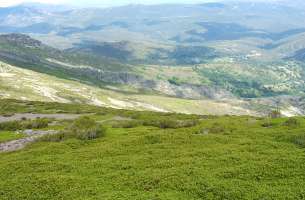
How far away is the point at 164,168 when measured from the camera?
39.0 metres

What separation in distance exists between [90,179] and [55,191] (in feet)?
10.8

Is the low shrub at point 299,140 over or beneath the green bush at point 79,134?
over

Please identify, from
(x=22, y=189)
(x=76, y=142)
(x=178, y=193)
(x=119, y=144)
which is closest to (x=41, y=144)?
(x=76, y=142)

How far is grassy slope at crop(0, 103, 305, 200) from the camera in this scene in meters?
33.4

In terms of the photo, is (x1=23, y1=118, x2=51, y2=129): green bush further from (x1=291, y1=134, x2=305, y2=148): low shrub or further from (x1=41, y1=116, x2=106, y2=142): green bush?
(x1=291, y1=134, x2=305, y2=148): low shrub

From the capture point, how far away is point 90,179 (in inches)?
1457

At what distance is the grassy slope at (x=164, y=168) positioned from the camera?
110ft

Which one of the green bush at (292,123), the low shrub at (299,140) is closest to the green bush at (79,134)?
the green bush at (292,123)

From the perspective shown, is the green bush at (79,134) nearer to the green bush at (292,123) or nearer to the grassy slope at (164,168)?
the grassy slope at (164,168)

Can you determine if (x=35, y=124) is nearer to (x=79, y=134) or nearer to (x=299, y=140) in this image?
(x=79, y=134)

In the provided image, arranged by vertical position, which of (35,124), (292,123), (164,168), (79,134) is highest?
(164,168)

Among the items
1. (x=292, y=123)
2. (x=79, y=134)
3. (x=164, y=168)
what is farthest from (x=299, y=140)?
(x=79, y=134)

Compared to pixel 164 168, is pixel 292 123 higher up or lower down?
lower down

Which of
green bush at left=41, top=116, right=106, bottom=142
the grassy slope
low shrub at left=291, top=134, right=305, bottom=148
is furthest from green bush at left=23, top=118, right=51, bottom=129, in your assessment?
low shrub at left=291, top=134, right=305, bottom=148
